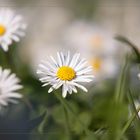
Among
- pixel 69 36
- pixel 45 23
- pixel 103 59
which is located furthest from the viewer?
pixel 45 23

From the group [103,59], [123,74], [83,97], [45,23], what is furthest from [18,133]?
[45,23]

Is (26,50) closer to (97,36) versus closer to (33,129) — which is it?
(97,36)

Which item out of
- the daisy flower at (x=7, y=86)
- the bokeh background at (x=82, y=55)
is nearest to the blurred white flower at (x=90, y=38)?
the bokeh background at (x=82, y=55)

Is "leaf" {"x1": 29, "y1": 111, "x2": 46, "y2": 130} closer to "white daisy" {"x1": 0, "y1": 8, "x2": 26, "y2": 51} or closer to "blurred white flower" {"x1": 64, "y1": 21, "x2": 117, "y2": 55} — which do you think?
"white daisy" {"x1": 0, "y1": 8, "x2": 26, "y2": 51}

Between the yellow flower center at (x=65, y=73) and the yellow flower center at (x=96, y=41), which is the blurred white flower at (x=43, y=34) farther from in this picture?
the yellow flower center at (x=65, y=73)

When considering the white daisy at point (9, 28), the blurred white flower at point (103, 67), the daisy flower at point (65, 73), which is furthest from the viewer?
the blurred white flower at point (103, 67)

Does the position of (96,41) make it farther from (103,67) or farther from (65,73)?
(65,73)

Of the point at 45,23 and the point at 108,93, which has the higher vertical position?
the point at 45,23

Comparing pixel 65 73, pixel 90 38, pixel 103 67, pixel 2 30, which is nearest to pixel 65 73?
pixel 65 73
